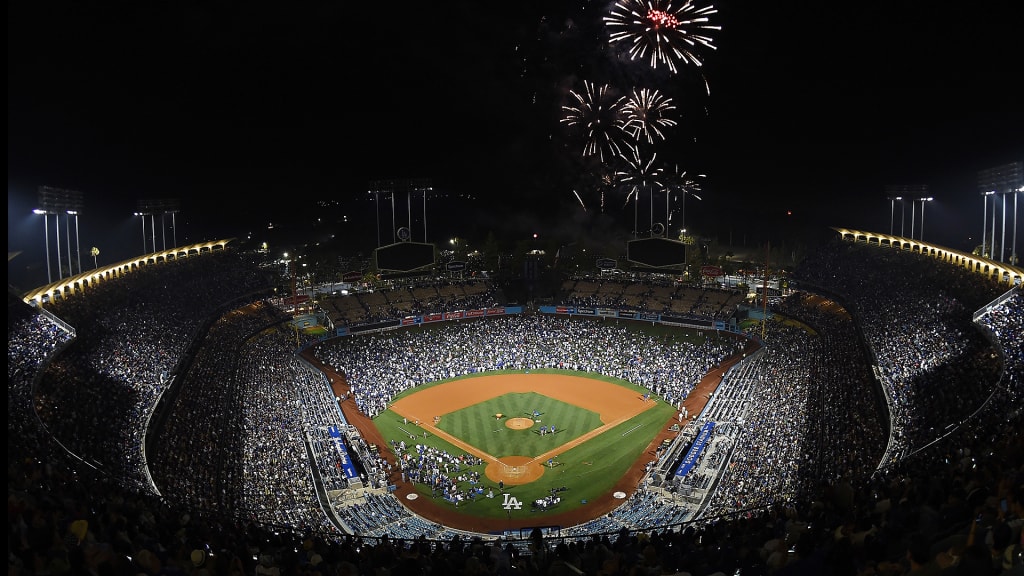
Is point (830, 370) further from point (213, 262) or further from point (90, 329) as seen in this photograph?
point (213, 262)

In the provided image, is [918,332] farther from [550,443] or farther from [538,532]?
[538,532]

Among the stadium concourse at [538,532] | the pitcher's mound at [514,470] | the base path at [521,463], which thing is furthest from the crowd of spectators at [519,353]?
the pitcher's mound at [514,470]

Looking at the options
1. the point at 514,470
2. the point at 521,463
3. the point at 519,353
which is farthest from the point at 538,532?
the point at 519,353

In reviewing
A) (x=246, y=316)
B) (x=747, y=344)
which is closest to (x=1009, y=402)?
(x=747, y=344)

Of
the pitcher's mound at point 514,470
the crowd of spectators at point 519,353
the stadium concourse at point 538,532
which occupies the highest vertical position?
the stadium concourse at point 538,532

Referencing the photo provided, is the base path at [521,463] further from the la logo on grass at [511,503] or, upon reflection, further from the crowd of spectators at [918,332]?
the crowd of spectators at [918,332]

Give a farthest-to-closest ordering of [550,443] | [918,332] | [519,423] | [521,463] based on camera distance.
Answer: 1. [519,423]
2. [550,443]
3. [918,332]
4. [521,463]
